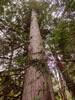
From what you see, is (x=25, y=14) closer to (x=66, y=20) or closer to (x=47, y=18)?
(x=47, y=18)

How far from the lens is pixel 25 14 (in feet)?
25.0

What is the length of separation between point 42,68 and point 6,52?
1410mm

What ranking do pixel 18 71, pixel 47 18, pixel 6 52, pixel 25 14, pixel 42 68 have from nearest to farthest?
pixel 42 68, pixel 18 71, pixel 6 52, pixel 47 18, pixel 25 14

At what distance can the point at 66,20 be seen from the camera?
524 cm

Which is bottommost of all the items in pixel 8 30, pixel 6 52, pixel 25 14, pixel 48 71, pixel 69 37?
pixel 48 71

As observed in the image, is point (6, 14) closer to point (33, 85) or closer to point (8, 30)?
point (8, 30)

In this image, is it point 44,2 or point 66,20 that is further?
point 44,2

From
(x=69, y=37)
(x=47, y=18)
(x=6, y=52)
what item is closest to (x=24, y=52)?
(x=6, y=52)

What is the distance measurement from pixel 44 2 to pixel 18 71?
4240 millimetres

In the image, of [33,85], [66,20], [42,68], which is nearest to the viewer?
[33,85]

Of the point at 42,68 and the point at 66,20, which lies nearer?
the point at 42,68

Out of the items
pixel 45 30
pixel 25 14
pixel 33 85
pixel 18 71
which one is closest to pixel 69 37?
pixel 18 71

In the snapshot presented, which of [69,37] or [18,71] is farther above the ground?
[69,37]

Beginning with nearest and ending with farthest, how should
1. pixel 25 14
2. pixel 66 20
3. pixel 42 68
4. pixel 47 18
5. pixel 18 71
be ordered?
1. pixel 42 68
2. pixel 18 71
3. pixel 66 20
4. pixel 47 18
5. pixel 25 14
